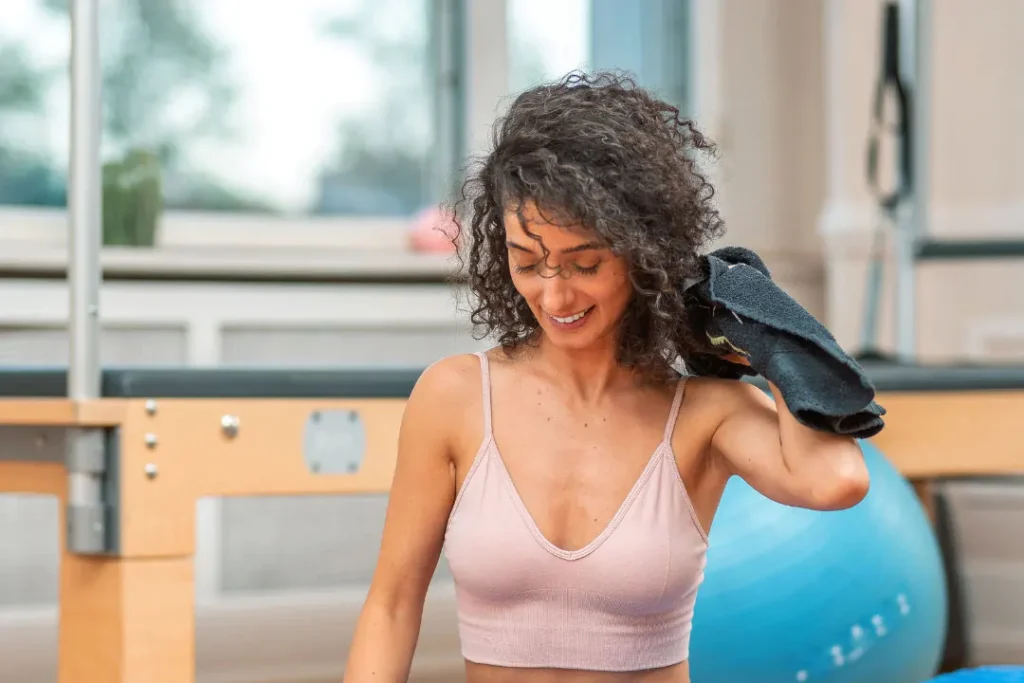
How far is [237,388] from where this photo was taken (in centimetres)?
150

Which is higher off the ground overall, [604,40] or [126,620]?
[604,40]

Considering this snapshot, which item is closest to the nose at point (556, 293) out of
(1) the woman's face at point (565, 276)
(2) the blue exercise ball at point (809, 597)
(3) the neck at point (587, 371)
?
(1) the woman's face at point (565, 276)

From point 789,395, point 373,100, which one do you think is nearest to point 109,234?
point 373,100

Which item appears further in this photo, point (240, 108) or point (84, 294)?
point (240, 108)

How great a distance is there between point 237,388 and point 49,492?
9.9 inches

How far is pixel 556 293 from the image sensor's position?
974 mm

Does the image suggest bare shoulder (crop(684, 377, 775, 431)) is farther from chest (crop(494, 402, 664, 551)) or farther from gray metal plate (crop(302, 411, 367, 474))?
gray metal plate (crop(302, 411, 367, 474))

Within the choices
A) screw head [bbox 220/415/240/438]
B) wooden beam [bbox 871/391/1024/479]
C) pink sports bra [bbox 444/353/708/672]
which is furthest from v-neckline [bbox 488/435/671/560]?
wooden beam [bbox 871/391/1024/479]

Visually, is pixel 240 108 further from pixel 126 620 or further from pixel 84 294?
pixel 126 620

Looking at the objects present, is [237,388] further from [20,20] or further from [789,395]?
[20,20]

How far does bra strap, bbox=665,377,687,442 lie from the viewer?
3.44ft

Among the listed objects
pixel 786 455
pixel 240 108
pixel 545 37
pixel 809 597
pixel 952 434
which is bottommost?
pixel 809 597

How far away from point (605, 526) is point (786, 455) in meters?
0.16

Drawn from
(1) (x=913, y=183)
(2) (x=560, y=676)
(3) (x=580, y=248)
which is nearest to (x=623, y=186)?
(3) (x=580, y=248)
